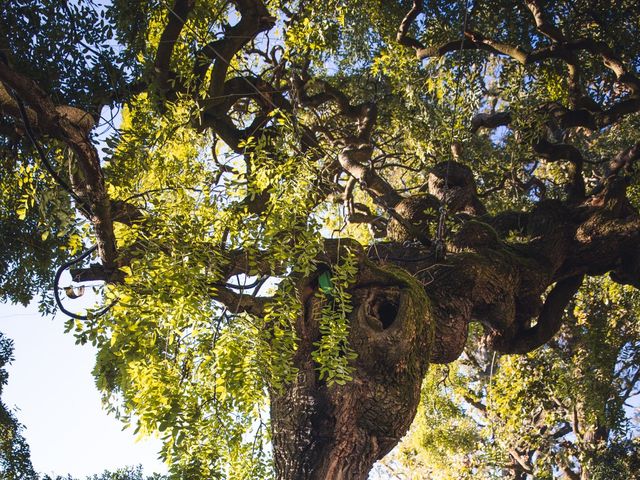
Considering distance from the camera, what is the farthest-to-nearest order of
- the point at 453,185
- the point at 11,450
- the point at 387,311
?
the point at 11,450, the point at 453,185, the point at 387,311

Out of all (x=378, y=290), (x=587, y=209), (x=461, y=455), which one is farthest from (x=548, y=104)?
(x=461, y=455)

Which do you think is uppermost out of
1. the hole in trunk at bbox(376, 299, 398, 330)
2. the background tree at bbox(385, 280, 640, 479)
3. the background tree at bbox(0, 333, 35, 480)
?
the background tree at bbox(385, 280, 640, 479)

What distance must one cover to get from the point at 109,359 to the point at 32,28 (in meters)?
2.42

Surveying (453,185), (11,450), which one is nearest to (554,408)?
(453,185)

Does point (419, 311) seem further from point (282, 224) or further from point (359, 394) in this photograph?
point (282, 224)

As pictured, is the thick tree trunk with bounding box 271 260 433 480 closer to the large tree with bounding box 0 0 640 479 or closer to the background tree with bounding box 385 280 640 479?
the large tree with bounding box 0 0 640 479

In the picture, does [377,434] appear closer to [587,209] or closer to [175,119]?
[175,119]

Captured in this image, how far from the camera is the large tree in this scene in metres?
3.89

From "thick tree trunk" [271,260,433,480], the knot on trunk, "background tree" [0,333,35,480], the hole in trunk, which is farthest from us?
"background tree" [0,333,35,480]

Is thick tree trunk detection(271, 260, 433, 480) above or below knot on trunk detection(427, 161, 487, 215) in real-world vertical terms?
below

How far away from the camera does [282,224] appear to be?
4.14 meters

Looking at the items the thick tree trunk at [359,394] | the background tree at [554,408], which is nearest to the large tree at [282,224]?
the thick tree trunk at [359,394]

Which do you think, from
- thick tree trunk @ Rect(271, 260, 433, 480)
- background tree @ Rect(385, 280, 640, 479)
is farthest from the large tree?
background tree @ Rect(385, 280, 640, 479)

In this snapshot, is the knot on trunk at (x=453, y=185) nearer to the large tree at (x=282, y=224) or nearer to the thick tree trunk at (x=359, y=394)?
the large tree at (x=282, y=224)
